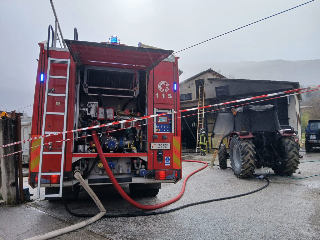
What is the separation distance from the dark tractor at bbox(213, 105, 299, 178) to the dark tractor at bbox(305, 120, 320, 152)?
28.1ft

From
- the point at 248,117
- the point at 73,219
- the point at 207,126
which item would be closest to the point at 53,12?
the point at 73,219

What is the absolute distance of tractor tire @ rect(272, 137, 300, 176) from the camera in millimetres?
6695

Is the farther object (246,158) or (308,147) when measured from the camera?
(308,147)

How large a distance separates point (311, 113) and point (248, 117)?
33.5 meters

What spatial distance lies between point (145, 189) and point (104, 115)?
5.46 feet

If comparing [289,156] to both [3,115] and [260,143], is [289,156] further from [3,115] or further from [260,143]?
→ [3,115]

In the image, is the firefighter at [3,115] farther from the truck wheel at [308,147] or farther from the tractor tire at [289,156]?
the truck wheel at [308,147]

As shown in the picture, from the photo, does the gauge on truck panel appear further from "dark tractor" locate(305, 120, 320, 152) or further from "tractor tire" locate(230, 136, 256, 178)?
"dark tractor" locate(305, 120, 320, 152)

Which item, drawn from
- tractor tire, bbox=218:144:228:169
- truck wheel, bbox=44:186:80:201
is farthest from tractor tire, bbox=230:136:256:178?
truck wheel, bbox=44:186:80:201

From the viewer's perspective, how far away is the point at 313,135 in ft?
47.2

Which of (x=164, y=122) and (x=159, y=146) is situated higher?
(x=164, y=122)

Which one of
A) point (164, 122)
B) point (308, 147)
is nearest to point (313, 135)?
point (308, 147)

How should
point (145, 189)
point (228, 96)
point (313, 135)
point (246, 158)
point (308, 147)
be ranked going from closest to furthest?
point (145, 189) < point (246, 158) < point (313, 135) < point (308, 147) < point (228, 96)

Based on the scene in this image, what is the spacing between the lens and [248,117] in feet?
25.5
